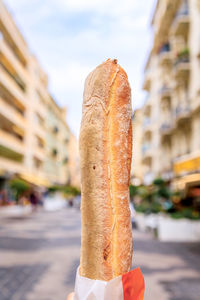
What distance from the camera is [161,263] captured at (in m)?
6.32

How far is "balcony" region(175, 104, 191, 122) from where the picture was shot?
18.7m

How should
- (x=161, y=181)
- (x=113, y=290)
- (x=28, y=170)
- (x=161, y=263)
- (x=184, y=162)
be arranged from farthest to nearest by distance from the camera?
(x=28, y=170) < (x=161, y=181) < (x=184, y=162) < (x=161, y=263) < (x=113, y=290)

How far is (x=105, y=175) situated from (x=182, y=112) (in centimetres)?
1829

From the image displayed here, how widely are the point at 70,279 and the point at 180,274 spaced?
6.75 feet

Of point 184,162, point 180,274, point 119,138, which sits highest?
point 184,162

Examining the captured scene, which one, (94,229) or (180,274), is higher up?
(94,229)

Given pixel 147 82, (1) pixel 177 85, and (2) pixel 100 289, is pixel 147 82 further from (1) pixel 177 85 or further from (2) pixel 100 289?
(2) pixel 100 289

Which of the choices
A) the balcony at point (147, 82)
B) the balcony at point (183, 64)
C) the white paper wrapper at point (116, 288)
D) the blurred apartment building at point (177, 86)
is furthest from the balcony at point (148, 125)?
the white paper wrapper at point (116, 288)

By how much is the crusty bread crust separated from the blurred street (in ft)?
9.55

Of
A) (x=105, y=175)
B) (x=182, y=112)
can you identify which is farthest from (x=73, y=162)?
(x=105, y=175)

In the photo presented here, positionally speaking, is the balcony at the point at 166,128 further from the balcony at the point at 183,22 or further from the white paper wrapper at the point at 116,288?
the white paper wrapper at the point at 116,288

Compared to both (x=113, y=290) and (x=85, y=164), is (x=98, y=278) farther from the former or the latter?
(x=85, y=164)

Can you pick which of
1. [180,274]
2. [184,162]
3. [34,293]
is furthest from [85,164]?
[184,162]

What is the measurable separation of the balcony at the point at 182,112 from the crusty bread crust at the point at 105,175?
1790 centimetres
